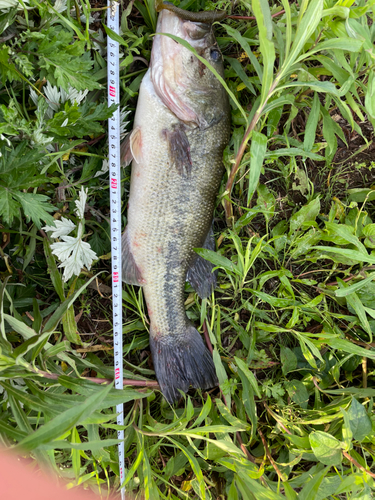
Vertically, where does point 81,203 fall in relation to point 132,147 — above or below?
below

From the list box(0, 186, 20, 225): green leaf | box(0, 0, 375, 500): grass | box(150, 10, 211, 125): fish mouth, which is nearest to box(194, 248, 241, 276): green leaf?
box(0, 0, 375, 500): grass

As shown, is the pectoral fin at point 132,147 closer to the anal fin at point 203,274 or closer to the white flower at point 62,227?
the white flower at point 62,227

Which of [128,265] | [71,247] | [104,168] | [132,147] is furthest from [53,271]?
[132,147]

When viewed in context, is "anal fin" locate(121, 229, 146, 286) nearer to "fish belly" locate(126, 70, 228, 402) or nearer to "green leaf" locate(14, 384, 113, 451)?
"fish belly" locate(126, 70, 228, 402)

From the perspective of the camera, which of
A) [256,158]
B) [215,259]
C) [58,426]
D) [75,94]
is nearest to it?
[58,426]

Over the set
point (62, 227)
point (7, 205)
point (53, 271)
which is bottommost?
point (53, 271)

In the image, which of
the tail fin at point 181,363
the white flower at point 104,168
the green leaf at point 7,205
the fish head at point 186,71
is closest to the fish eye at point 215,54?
the fish head at point 186,71

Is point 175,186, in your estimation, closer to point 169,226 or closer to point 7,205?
point 169,226

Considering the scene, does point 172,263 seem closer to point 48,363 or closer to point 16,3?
point 48,363
